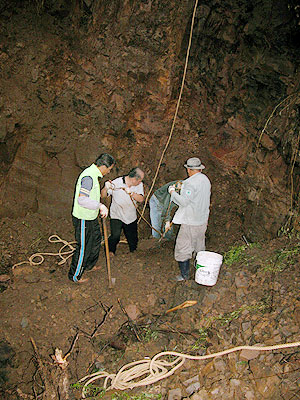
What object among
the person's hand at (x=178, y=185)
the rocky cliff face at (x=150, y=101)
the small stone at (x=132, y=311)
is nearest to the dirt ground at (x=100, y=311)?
the small stone at (x=132, y=311)

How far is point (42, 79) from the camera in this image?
183 inches

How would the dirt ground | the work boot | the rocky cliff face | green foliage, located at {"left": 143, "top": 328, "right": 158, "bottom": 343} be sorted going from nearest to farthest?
the dirt ground → green foliage, located at {"left": 143, "top": 328, "right": 158, "bottom": 343} → the work boot → the rocky cliff face

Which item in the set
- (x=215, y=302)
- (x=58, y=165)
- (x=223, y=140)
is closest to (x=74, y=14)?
(x=58, y=165)

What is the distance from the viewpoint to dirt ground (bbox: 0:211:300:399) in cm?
308

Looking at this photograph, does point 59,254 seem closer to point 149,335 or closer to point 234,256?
point 149,335

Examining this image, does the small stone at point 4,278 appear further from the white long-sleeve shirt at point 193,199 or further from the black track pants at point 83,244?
the white long-sleeve shirt at point 193,199

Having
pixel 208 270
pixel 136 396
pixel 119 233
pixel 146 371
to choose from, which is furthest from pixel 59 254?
pixel 136 396

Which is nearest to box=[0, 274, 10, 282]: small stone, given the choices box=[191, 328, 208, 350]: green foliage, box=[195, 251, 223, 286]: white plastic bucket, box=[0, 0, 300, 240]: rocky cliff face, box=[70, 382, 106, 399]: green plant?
box=[0, 0, 300, 240]: rocky cliff face

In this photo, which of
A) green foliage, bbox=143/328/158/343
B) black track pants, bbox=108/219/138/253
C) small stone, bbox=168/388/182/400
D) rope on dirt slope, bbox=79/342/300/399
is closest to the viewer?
small stone, bbox=168/388/182/400

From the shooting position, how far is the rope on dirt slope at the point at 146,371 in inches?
102

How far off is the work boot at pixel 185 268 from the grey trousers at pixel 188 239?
79mm

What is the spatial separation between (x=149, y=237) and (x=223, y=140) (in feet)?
6.61

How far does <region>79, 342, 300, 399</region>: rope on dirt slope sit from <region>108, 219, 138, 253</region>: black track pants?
2.02 meters

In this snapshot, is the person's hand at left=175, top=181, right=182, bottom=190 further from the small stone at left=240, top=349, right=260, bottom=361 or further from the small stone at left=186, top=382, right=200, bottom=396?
the small stone at left=186, top=382, right=200, bottom=396
